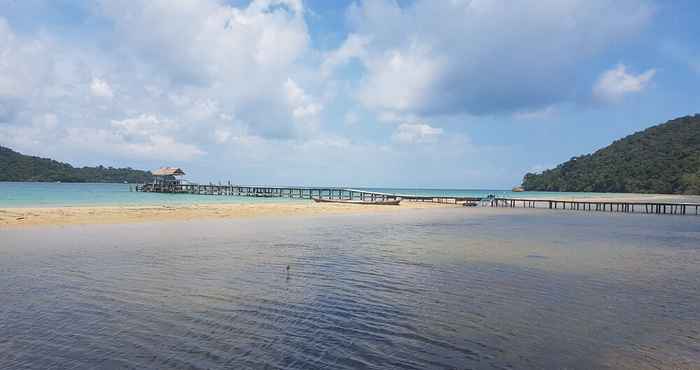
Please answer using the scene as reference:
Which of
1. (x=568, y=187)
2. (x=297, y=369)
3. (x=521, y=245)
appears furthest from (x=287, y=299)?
(x=568, y=187)

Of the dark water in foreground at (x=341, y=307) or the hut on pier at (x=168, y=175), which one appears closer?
the dark water in foreground at (x=341, y=307)

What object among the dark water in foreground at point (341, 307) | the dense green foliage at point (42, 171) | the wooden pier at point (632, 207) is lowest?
the dark water in foreground at point (341, 307)

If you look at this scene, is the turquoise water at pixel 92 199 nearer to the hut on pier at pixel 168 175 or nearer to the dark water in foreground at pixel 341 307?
the hut on pier at pixel 168 175

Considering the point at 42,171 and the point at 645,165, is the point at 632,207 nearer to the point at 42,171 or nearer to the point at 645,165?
the point at 645,165

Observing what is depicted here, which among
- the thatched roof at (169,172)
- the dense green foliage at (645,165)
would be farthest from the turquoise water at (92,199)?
the dense green foliage at (645,165)

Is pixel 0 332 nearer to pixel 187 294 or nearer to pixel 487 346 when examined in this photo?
pixel 187 294

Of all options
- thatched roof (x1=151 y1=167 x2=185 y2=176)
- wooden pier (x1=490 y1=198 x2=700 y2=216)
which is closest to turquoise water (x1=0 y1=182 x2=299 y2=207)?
thatched roof (x1=151 y1=167 x2=185 y2=176)

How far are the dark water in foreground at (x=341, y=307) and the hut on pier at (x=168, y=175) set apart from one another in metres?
65.1

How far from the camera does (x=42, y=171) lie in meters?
142

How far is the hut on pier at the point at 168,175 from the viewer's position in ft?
257

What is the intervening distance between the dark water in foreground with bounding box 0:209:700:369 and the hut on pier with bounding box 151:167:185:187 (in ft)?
214

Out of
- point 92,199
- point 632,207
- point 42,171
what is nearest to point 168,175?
point 92,199

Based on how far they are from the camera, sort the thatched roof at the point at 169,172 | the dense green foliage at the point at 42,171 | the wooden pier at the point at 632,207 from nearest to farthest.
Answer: the wooden pier at the point at 632,207, the thatched roof at the point at 169,172, the dense green foliage at the point at 42,171

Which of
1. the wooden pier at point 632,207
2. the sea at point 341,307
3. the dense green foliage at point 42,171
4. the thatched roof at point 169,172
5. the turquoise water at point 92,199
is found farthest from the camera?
the dense green foliage at point 42,171
